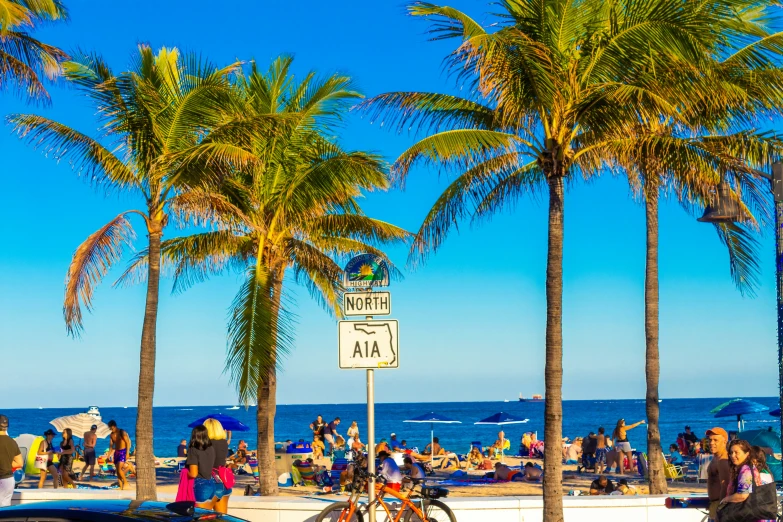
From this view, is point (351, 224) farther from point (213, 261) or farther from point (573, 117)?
point (573, 117)

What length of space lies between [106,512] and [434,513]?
6.55m

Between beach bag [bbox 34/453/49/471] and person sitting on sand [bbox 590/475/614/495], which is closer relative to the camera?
person sitting on sand [bbox 590/475/614/495]

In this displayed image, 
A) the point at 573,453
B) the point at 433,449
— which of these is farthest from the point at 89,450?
the point at 573,453

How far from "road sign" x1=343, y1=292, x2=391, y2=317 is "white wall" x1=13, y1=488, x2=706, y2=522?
3.83 meters

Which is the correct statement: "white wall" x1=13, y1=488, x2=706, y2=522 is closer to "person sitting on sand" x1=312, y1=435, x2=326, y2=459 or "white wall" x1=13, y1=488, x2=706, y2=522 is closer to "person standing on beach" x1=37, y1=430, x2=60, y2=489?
"person standing on beach" x1=37, y1=430, x2=60, y2=489

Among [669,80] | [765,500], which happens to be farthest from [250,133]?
[765,500]

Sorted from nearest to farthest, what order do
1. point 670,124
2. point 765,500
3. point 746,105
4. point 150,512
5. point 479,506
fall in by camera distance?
point 150,512 → point 765,500 → point 479,506 → point 746,105 → point 670,124

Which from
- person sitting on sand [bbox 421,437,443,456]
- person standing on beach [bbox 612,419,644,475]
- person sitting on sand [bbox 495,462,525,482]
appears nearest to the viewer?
person sitting on sand [bbox 495,462,525,482]

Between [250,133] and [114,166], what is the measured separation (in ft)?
7.86

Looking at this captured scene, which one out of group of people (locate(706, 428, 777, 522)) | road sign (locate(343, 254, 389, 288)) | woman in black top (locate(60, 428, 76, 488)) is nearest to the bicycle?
road sign (locate(343, 254, 389, 288))

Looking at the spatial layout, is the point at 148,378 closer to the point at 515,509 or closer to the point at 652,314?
the point at 515,509

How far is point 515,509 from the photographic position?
41.2ft

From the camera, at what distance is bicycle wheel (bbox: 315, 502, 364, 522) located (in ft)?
33.0

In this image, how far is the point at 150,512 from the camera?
550cm
